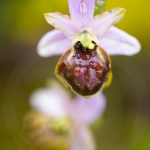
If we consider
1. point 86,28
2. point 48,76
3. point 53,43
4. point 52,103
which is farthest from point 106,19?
point 48,76

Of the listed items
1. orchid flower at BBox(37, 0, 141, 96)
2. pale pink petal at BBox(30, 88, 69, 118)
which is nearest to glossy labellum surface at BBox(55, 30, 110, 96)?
orchid flower at BBox(37, 0, 141, 96)

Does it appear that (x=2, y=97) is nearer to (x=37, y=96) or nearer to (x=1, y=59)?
(x=1, y=59)

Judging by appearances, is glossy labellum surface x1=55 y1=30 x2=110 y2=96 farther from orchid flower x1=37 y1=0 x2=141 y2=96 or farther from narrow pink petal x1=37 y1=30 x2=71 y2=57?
narrow pink petal x1=37 y1=30 x2=71 y2=57

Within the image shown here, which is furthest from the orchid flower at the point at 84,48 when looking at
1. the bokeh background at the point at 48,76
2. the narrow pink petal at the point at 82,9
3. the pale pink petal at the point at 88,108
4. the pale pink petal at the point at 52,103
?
the bokeh background at the point at 48,76

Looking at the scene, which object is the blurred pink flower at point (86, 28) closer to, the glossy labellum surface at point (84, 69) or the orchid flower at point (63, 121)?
the glossy labellum surface at point (84, 69)

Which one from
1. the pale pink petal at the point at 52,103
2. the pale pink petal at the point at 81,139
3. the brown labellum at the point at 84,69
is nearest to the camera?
the brown labellum at the point at 84,69

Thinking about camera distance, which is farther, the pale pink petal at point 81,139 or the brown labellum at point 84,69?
the pale pink petal at point 81,139
